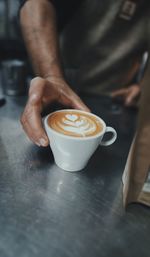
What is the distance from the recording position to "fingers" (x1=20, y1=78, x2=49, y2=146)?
648 millimetres

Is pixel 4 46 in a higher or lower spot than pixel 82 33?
lower

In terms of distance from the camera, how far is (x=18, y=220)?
1.67 feet

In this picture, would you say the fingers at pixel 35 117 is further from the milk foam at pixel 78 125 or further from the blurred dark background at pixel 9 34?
the blurred dark background at pixel 9 34

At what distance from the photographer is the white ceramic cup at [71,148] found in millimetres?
575

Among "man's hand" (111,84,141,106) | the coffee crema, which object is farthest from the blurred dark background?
the coffee crema

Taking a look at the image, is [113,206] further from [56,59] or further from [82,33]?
[82,33]

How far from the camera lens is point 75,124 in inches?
24.5

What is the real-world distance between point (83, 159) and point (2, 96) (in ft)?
1.48

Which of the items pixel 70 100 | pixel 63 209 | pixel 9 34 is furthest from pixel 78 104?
pixel 9 34

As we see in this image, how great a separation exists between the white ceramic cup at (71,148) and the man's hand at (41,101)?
42 mm

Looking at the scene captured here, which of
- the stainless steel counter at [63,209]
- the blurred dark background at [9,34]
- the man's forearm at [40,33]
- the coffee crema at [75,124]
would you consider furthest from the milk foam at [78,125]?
the blurred dark background at [9,34]

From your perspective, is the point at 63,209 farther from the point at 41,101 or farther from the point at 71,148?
the point at 41,101

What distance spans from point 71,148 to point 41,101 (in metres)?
0.20

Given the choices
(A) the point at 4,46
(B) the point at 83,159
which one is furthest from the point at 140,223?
(A) the point at 4,46
